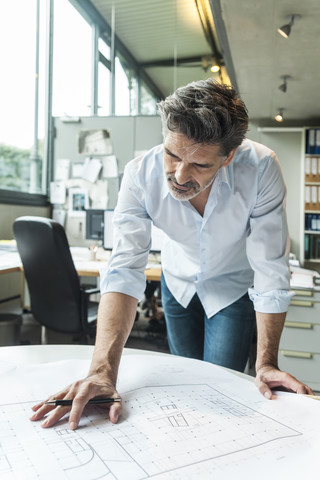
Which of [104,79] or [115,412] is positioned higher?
[104,79]

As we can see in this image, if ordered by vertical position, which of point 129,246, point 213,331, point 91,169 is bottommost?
point 213,331

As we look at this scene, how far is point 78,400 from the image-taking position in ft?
2.09

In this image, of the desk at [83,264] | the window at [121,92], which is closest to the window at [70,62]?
the window at [121,92]

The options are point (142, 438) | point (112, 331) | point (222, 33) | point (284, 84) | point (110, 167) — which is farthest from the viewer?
point (110, 167)

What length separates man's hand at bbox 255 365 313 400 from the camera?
2.44ft

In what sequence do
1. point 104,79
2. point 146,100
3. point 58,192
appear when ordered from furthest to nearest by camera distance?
1. point 146,100
2. point 104,79
3. point 58,192

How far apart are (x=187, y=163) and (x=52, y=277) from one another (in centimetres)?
153

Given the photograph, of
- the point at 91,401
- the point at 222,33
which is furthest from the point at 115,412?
the point at 222,33

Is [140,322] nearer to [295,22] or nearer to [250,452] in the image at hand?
[295,22]

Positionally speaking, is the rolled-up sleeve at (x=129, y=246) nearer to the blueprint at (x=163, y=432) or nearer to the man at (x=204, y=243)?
the man at (x=204, y=243)

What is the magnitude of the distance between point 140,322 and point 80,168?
1643mm

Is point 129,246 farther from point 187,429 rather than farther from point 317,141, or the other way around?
point 317,141

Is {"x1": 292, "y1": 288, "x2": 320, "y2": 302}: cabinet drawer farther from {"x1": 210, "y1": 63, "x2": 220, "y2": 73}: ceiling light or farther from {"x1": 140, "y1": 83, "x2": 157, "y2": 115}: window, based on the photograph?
{"x1": 140, "y1": 83, "x2": 157, "y2": 115}: window

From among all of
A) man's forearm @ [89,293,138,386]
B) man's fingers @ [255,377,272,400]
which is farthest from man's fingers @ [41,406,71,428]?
man's fingers @ [255,377,272,400]
